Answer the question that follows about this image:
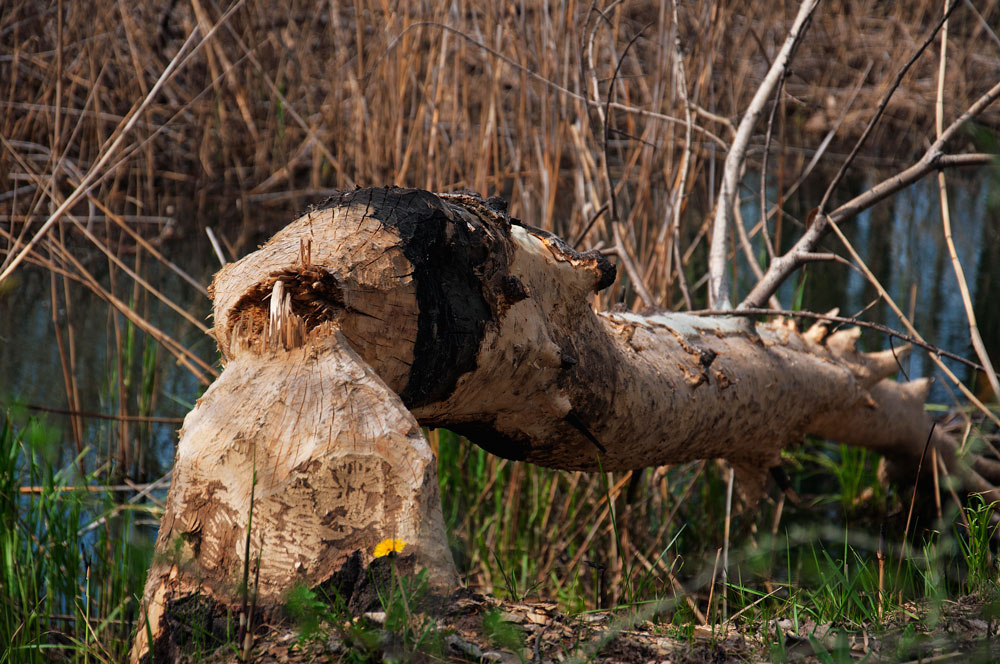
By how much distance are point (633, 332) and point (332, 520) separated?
0.85 meters

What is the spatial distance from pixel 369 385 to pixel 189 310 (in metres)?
3.50

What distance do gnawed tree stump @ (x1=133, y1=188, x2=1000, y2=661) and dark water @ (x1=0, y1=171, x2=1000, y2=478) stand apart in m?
1.81

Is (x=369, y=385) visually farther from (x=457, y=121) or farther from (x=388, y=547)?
(x=457, y=121)

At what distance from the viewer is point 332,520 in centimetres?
105

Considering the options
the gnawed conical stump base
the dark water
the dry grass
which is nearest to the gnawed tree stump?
the gnawed conical stump base

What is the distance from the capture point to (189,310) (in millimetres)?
4301

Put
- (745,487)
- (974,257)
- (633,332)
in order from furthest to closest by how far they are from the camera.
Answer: (974,257) → (745,487) → (633,332)

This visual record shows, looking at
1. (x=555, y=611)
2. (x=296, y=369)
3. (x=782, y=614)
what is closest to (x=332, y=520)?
(x=296, y=369)

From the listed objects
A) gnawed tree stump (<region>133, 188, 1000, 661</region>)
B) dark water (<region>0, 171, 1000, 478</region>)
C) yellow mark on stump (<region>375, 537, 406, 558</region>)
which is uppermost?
gnawed tree stump (<region>133, 188, 1000, 661</region>)

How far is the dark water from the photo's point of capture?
3264mm

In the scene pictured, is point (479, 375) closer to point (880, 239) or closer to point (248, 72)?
point (248, 72)

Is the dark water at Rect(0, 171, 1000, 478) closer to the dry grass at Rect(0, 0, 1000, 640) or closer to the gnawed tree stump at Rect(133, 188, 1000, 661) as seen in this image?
the dry grass at Rect(0, 0, 1000, 640)

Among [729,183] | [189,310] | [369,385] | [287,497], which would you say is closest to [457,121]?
[729,183]

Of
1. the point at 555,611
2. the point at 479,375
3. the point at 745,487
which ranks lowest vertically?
the point at 745,487
